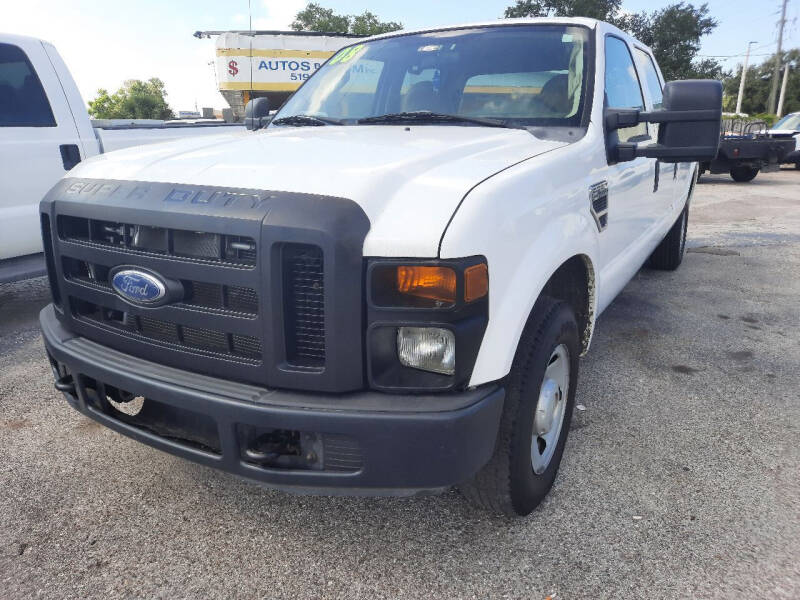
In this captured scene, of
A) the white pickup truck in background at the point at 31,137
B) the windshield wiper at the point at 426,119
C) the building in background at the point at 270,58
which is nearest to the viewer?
the windshield wiper at the point at 426,119

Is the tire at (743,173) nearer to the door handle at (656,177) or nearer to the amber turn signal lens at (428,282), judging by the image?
the door handle at (656,177)

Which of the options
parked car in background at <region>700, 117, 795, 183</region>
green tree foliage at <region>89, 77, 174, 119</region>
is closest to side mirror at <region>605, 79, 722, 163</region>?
parked car in background at <region>700, 117, 795, 183</region>

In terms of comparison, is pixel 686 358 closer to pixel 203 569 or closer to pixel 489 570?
pixel 489 570

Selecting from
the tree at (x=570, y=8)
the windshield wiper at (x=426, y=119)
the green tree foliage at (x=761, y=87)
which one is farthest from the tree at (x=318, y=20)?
the windshield wiper at (x=426, y=119)

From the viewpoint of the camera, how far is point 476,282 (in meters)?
1.68

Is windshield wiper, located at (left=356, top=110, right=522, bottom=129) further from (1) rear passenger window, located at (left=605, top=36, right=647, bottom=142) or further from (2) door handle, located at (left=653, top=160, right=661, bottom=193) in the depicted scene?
(2) door handle, located at (left=653, top=160, right=661, bottom=193)

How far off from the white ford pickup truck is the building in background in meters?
14.5

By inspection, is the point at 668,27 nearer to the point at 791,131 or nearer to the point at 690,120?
the point at 791,131

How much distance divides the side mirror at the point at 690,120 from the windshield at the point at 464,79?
1.26 ft

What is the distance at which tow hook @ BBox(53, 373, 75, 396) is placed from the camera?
Answer: 2207 millimetres

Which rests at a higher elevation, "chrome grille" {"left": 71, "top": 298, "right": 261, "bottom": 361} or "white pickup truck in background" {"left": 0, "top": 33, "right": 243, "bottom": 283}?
"white pickup truck in background" {"left": 0, "top": 33, "right": 243, "bottom": 283}

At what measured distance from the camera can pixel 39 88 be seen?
4387mm

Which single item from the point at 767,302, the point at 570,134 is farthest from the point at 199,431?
the point at 767,302

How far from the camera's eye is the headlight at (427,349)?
1.70 meters
